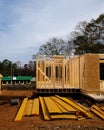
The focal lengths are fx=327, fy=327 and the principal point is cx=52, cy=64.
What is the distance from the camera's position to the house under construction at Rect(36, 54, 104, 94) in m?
19.6

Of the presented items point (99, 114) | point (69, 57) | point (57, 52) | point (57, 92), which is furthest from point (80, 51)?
point (99, 114)

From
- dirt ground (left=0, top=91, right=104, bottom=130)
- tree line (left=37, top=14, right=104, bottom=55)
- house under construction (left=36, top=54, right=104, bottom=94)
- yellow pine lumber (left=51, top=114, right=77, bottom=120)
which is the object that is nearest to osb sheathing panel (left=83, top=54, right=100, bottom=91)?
house under construction (left=36, top=54, right=104, bottom=94)

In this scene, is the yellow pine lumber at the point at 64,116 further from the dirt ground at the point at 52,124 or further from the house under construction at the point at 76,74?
the house under construction at the point at 76,74

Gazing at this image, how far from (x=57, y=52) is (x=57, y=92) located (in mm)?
40487

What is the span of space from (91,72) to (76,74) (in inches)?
123

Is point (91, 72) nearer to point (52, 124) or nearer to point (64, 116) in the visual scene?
point (64, 116)

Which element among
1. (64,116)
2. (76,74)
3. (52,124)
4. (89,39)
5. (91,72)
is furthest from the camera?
(89,39)

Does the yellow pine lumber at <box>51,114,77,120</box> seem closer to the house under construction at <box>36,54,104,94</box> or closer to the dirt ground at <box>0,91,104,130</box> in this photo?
the dirt ground at <box>0,91,104,130</box>

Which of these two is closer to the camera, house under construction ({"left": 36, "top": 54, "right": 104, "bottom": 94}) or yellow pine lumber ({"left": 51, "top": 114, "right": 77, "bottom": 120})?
yellow pine lumber ({"left": 51, "top": 114, "right": 77, "bottom": 120})

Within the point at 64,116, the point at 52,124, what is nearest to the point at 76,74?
the point at 64,116

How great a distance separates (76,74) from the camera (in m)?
22.7

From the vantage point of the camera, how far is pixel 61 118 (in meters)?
10.6

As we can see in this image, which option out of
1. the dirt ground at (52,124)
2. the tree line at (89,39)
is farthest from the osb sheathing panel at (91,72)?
the tree line at (89,39)

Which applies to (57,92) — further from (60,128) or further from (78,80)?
(60,128)
